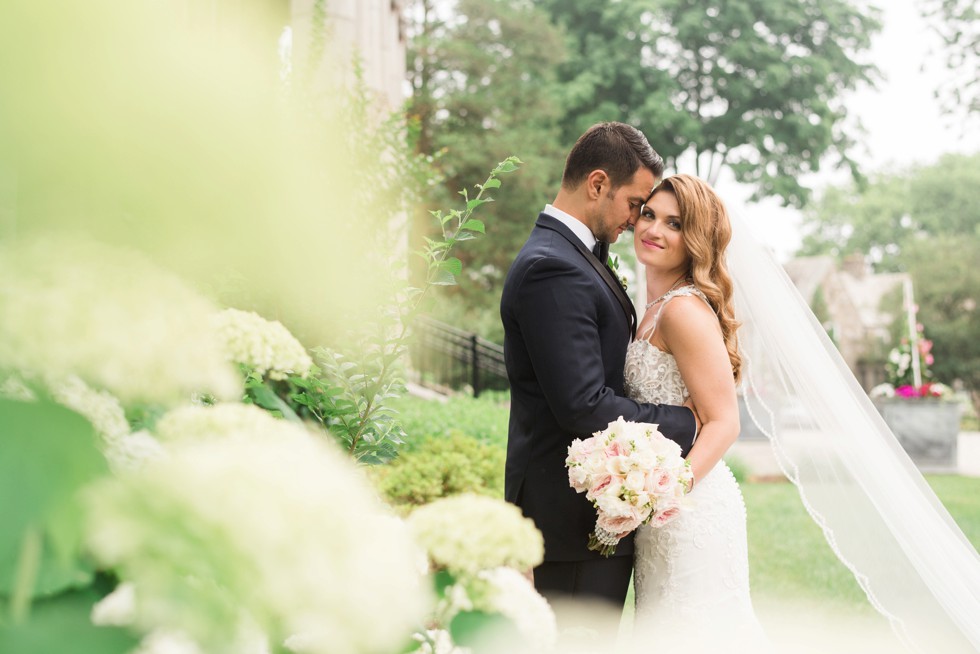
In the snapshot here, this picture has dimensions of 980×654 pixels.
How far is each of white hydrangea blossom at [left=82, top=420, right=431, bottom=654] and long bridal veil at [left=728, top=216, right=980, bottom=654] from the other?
3.62m

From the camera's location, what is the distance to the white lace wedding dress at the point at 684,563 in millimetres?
3383

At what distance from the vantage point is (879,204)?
221 ft

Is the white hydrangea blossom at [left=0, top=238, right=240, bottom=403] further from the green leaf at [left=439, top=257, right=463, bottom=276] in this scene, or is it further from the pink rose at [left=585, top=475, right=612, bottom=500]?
the pink rose at [left=585, top=475, right=612, bottom=500]

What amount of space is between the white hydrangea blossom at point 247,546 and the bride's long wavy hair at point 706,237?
3.02 meters

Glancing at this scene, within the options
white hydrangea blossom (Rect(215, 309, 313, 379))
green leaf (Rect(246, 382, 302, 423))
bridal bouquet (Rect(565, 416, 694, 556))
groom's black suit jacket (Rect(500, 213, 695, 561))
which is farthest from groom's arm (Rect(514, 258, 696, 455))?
white hydrangea blossom (Rect(215, 309, 313, 379))

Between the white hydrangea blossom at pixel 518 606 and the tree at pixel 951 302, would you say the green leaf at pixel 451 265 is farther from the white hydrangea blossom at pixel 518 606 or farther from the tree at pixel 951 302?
the tree at pixel 951 302

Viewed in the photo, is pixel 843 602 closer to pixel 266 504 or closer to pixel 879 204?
pixel 266 504

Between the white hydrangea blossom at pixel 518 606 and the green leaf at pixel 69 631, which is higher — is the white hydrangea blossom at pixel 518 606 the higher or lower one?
the lower one

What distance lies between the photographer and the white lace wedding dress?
3.38m

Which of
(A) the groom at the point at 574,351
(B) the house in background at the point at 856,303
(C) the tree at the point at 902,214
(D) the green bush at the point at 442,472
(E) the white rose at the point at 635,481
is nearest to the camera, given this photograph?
(E) the white rose at the point at 635,481

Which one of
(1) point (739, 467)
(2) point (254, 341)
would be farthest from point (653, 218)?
(1) point (739, 467)

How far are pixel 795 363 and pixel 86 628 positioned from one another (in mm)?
3877

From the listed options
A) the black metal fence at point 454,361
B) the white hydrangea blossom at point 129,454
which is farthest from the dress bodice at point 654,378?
Answer: the black metal fence at point 454,361

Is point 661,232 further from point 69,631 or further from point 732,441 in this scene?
point 69,631
